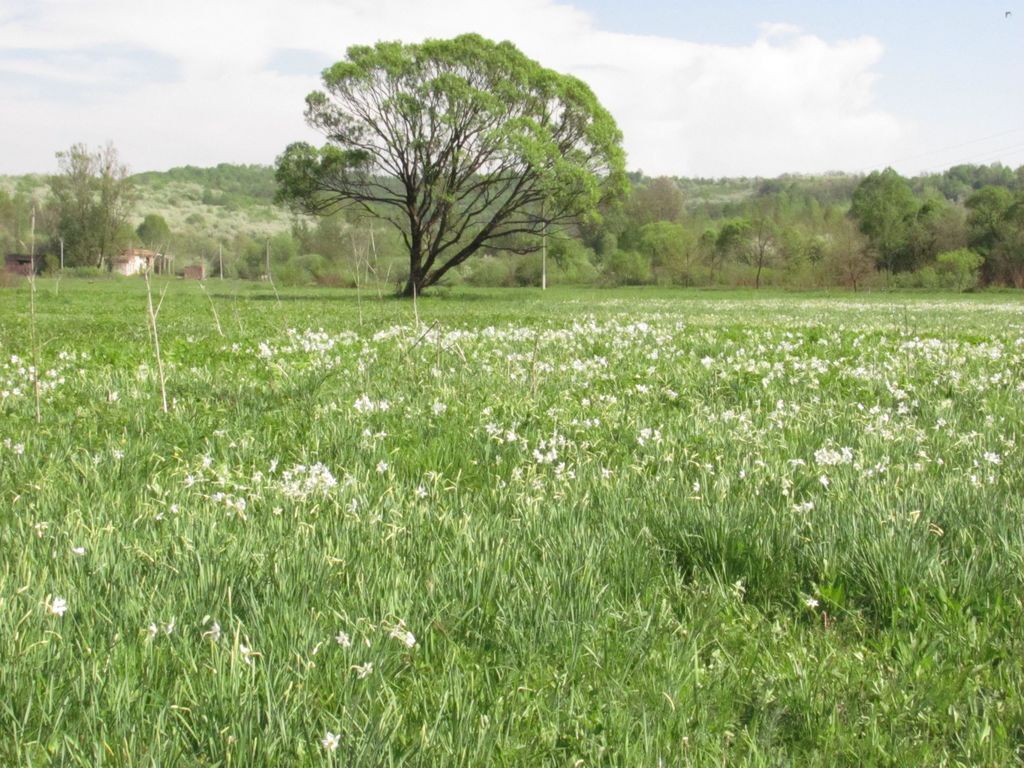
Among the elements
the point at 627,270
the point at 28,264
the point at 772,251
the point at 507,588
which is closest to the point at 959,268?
the point at 772,251

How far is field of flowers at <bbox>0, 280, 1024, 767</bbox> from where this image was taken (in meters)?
2.08

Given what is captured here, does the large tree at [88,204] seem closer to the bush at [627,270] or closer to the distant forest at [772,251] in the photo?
the distant forest at [772,251]

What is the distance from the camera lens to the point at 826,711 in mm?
2311

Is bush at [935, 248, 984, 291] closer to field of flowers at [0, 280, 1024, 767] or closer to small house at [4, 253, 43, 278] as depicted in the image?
small house at [4, 253, 43, 278]

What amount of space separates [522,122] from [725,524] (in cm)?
4315

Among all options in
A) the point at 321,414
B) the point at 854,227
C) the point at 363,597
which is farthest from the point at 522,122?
the point at 854,227

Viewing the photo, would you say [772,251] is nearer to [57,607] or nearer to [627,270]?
[627,270]

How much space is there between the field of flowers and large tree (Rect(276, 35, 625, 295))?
130 feet

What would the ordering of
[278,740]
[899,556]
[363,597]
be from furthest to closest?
[899,556]
[363,597]
[278,740]

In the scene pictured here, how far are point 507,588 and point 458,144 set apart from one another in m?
45.6

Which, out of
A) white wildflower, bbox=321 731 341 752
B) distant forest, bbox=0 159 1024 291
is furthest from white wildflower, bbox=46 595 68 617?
distant forest, bbox=0 159 1024 291

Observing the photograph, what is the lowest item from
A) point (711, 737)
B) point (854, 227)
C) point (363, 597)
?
point (711, 737)

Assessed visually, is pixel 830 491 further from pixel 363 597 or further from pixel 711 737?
pixel 363 597

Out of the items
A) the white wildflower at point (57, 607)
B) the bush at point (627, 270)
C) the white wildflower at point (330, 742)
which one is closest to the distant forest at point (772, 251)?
the bush at point (627, 270)
